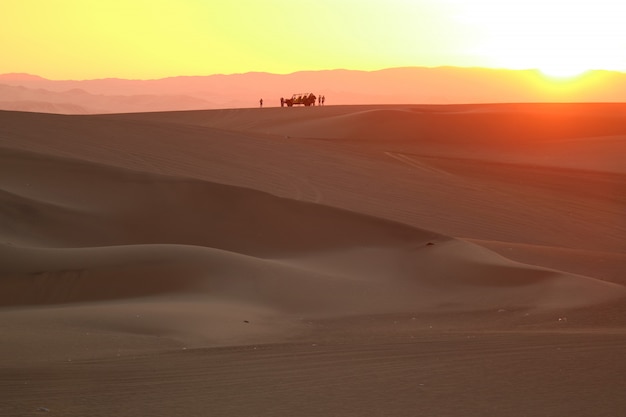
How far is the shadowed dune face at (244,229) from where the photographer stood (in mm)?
10742

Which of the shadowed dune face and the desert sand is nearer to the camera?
the desert sand

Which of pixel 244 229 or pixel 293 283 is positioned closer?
pixel 293 283

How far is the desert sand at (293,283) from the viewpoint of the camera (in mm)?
5844

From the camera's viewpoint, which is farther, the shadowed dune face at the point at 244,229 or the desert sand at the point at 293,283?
the shadowed dune face at the point at 244,229

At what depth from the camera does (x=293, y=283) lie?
448 inches

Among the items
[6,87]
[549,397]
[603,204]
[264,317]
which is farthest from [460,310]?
[6,87]

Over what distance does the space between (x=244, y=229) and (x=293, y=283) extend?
3.68m

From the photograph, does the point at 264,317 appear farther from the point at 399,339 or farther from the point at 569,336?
the point at 569,336

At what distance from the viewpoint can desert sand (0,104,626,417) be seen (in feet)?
19.2

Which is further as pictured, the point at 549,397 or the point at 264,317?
the point at 264,317

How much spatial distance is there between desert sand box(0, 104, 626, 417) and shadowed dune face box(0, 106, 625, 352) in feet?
0.14

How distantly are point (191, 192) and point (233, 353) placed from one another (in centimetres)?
952

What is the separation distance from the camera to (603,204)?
21.9 meters

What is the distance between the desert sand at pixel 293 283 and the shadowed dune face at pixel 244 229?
0.04 meters
